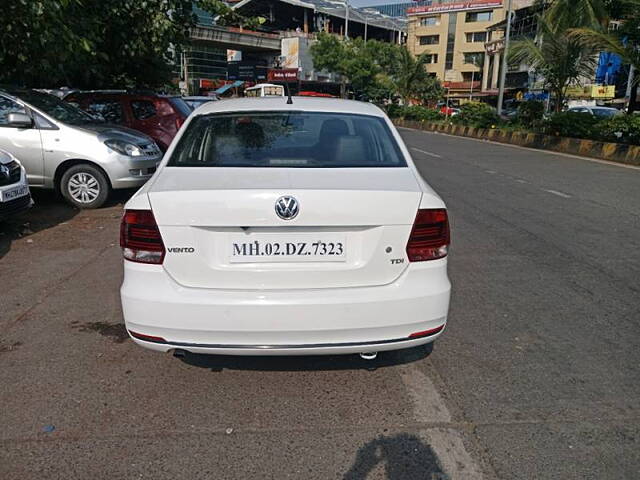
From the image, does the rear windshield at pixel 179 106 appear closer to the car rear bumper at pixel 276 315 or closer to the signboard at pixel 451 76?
the car rear bumper at pixel 276 315

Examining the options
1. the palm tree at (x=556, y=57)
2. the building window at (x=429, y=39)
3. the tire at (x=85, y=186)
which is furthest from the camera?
the building window at (x=429, y=39)

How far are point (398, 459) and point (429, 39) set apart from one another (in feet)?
275

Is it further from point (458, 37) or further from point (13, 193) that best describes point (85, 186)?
point (458, 37)

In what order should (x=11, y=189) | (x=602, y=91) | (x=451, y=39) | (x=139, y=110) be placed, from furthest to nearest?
(x=451, y=39), (x=602, y=91), (x=139, y=110), (x=11, y=189)

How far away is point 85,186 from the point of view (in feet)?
28.5

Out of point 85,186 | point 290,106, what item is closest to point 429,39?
point 85,186

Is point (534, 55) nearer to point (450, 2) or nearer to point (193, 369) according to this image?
point (193, 369)

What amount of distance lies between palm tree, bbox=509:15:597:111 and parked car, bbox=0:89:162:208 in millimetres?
16940

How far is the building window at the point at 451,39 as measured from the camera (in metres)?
76.9

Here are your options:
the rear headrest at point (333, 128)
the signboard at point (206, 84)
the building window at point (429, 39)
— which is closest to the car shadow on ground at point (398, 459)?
the rear headrest at point (333, 128)

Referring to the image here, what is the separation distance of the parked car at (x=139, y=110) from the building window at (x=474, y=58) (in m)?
68.0

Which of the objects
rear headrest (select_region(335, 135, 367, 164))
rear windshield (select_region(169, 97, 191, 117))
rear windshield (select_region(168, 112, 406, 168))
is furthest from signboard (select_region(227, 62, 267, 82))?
rear headrest (select_region(335, 135, 367, 164))

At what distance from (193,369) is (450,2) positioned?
82.5m

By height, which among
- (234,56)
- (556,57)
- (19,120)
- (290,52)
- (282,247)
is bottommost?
(282,247)
